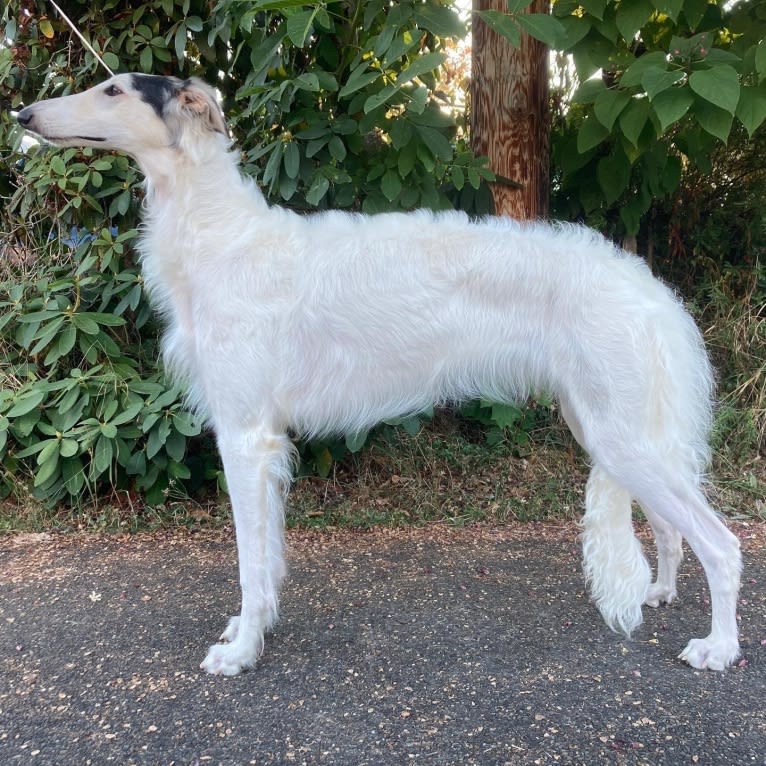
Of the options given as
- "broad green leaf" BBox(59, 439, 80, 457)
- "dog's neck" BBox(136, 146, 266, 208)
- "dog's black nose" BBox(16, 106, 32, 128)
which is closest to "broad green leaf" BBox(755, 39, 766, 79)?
"dog's neck" BBox(136, 146, 266, 208)

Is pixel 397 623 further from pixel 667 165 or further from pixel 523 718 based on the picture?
pixel 667 165

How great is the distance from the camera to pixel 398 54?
2.74 m

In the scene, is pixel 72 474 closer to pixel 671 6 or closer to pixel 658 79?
pixel 658 79

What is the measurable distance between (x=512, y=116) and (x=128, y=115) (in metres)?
2.39

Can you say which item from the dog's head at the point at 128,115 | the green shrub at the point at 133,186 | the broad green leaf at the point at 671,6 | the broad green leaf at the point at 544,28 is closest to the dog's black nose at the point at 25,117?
the dog's head at the point at 128,115

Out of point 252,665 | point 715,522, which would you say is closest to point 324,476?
point 252,665

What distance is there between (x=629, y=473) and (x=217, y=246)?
1.85 metres

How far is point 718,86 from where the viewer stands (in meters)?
2.54

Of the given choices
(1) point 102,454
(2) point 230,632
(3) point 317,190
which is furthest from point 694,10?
(1) point 102,454

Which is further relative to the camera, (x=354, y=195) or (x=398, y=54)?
(x=354, y=195)

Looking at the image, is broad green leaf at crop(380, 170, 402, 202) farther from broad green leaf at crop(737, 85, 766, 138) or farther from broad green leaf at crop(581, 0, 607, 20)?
broad green leaf at crop(737, 85, 766, 138)

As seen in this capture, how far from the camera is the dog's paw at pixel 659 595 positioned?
9.76 feet

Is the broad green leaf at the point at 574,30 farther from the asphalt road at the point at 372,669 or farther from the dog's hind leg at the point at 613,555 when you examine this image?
the asphalt road at the point at 372,669

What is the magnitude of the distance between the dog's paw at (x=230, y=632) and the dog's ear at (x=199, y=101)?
6.85 feet
